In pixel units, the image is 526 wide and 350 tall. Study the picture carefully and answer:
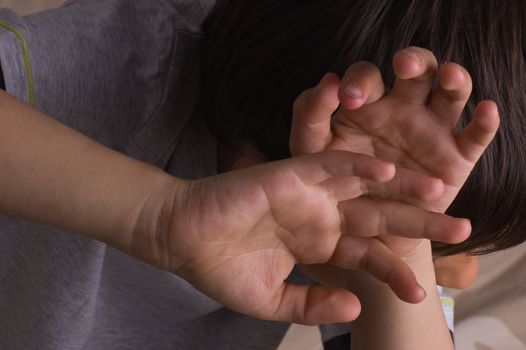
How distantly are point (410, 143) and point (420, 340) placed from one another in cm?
19

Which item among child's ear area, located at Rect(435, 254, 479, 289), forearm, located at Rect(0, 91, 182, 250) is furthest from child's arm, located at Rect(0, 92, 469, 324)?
child's ear area, located at Rect(435, 254, 479, 289)

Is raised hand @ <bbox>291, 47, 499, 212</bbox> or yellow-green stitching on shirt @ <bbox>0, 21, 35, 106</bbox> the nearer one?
raised hand @ <bbox>291, 47, 499, 212</bbox>

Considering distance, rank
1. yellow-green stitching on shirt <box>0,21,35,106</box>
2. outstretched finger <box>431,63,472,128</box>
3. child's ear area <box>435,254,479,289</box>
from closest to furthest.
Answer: outstretched finger <box>431,63,472,128</box>
yellow-green stitching on shirt <box>0,21,35,106</box>
child's ear area <box>435,254,479,289</box>

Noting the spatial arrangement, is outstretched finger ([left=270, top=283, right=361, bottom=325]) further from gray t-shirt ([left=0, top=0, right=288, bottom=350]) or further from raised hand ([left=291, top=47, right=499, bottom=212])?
gray t-shirt ([left=0, top=0, right=288, bottom=350])

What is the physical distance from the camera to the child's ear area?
0.63m

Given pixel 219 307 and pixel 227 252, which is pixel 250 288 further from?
pixel 219 307

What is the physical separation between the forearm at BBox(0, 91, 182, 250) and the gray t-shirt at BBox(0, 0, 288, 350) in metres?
0.08

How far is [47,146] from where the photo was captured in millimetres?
411

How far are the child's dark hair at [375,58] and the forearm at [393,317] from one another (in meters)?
0.05

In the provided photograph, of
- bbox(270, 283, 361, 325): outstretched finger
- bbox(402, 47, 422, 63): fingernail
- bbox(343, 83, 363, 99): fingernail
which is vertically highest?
bbox(402, 47, 422, 63): fingernail

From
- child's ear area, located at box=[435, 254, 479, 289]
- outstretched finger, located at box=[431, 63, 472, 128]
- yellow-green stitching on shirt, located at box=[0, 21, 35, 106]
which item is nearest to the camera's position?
outstretched finger, located at box=[431, 63, 472, 128]

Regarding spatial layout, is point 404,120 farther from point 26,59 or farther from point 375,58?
point 26,59

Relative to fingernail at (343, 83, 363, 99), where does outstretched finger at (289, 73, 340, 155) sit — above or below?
below

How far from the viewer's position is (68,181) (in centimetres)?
41
